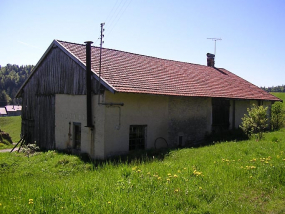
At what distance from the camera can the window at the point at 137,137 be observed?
544 inches

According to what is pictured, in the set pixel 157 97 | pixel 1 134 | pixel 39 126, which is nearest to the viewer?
pixel 157 97

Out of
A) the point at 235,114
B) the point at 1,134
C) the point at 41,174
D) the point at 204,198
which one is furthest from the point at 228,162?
the point at 1,134

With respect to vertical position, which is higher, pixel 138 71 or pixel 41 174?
pixel 138 71

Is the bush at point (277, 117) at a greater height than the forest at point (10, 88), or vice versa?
the forest at point (10, 88)

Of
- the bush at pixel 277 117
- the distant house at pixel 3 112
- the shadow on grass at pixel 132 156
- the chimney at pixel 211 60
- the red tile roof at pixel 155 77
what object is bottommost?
the distant house at pixel 3 112

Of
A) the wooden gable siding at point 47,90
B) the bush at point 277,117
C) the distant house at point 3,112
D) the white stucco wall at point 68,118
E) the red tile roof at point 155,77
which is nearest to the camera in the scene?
the red tile roof at point 155,77

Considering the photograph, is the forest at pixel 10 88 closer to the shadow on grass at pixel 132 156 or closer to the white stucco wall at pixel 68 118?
the white stucco wall at pixel 68 118

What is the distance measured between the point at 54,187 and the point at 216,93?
44.1 ft

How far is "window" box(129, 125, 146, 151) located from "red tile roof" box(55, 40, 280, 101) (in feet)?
6.44

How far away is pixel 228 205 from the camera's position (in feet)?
19.7

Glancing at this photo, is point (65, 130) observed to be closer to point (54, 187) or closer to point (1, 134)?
point (54, 187)

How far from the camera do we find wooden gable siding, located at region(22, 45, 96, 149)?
48.2ft

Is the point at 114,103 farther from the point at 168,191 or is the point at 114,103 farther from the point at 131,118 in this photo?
the point at 168,191

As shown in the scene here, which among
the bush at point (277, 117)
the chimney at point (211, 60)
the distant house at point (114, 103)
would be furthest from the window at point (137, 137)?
the chimney at point (211, 60)
